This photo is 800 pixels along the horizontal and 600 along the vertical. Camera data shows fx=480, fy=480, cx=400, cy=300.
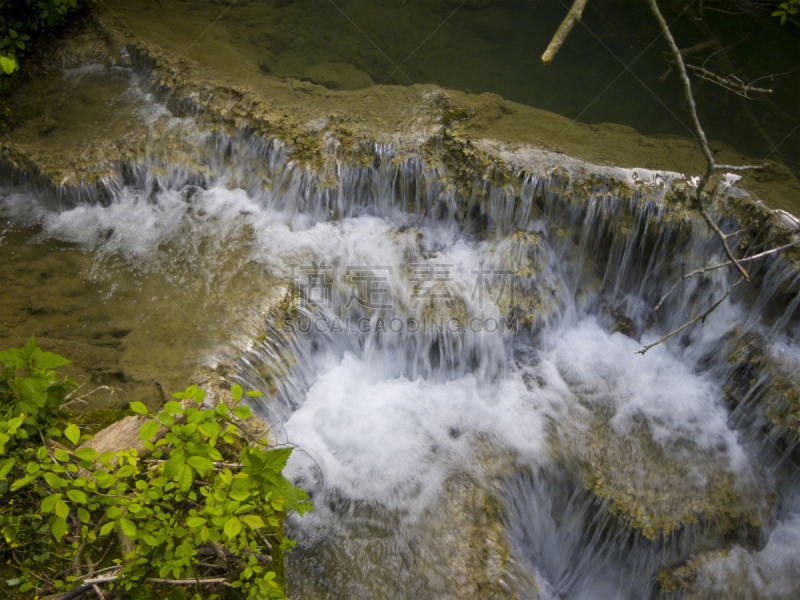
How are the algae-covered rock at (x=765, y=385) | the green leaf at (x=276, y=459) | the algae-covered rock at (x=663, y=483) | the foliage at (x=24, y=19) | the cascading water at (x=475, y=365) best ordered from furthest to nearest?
the foliage at (x=24, y=19)
the algae-covered rock at (x=765, y=385)
the algae-covered rock at (x=663, y=483)
the cascading water at (x=475, y=365)
the green leaf at (x=276, y=459)

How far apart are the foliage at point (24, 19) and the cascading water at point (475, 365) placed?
1.57 m

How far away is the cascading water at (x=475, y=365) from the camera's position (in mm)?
2984

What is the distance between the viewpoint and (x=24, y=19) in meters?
4.71

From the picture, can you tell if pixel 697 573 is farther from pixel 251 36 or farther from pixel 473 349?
pixel 251 36

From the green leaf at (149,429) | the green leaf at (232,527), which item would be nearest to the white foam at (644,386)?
the green leaf at (232,527)

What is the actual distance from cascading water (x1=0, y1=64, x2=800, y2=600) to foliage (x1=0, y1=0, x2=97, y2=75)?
1.57m

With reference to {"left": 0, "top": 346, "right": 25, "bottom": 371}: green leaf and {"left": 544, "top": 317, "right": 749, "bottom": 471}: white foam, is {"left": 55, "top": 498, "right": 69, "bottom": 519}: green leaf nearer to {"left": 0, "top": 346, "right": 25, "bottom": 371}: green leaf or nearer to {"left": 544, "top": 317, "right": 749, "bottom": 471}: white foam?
{"left": 0, "top": 346, "right": 25, "bottom": 371}: green leaf

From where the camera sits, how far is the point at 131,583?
5.96 ft

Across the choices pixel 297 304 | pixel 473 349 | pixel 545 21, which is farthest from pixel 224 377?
pixel 545 21

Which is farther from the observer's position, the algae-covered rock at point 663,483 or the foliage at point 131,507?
the algae-covered rock at point 663,483

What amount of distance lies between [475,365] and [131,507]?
2583mm

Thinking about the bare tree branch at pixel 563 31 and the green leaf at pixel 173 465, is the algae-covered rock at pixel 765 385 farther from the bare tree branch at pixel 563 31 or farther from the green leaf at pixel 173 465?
the green leaf at pixel 173 465

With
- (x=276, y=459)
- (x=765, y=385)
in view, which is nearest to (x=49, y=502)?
(x=276, y=459)

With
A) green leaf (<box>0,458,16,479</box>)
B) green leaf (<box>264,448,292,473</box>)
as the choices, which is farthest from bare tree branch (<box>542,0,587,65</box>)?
green leaf (<box>0,458,16,479</box>)
